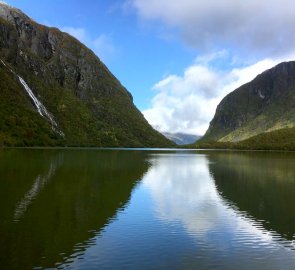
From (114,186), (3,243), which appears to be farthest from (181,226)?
(114,186)

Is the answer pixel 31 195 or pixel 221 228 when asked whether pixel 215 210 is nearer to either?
pixel 221 228

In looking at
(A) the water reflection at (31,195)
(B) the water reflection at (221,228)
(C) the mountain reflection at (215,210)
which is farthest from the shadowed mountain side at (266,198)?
(A) the water reflection at (31,195)

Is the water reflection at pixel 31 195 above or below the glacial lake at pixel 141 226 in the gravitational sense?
above

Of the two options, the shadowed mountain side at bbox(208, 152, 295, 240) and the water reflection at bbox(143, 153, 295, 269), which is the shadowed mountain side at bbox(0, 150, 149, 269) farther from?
the shadowed mountain side at bbox(208, 152, 295, 240)

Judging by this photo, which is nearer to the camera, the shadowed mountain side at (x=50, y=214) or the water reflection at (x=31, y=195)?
the shadowed mountain side at (x=50, y=214)

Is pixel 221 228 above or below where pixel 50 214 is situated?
below

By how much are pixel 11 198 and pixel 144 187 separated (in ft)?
62.5

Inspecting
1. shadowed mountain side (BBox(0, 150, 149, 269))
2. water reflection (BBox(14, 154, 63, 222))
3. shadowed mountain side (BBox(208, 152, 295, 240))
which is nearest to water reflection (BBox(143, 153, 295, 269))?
shadowed mountain side (BBox(208, 152, 295, 240))

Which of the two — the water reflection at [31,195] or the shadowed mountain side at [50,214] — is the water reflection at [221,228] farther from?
the water reflection at [31,195]

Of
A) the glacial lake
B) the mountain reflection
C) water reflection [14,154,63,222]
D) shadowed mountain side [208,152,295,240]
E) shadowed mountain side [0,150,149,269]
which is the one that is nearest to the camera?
the glacial lake

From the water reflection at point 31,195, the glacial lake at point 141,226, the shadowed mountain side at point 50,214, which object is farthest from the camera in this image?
the water reflection at point 31,195

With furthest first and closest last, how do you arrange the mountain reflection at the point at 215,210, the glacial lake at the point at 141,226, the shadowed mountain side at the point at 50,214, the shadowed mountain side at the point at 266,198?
the shadowed mountain side at the point at 266,198, the mountain reflection at the point at 215,210, the shadowed mountain side at the point at 50,214, the glacial lake at the point at 141,226

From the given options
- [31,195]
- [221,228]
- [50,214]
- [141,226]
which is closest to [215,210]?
[221,228]

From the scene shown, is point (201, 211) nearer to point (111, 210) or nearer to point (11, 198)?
point (111, 210)
